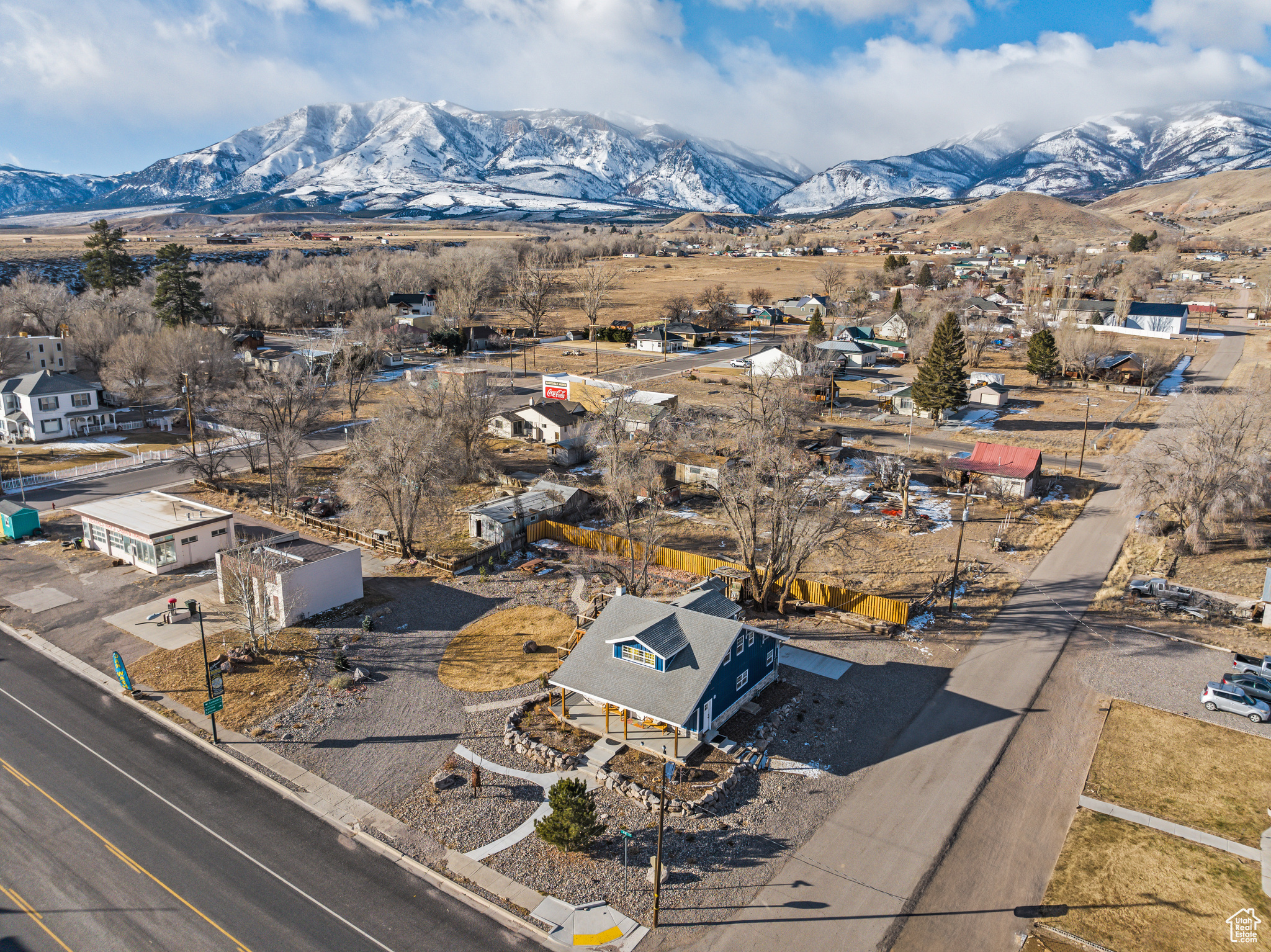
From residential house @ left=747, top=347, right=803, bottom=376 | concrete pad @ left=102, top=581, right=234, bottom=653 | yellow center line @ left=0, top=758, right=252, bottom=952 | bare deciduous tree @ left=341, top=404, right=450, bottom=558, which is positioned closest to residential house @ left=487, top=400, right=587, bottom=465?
bare deciduous tree @ left=341, top=404, right=450, bottom=558

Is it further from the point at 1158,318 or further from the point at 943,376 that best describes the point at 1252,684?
the point at 1158,318

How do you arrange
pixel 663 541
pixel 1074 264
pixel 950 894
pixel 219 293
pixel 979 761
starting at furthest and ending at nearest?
pixel 1074 264 < pixel 219 293 < pixel 663 541 < pixel 979 761 < pixel 950 894

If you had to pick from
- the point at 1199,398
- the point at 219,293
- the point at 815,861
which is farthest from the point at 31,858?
the point at 219,293

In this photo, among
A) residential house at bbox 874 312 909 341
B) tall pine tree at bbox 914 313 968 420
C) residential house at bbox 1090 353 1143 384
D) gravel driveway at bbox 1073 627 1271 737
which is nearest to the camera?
gravel driveway at bbox 1073 627 1271 737

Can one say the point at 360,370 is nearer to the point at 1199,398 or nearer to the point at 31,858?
the point at 31,858

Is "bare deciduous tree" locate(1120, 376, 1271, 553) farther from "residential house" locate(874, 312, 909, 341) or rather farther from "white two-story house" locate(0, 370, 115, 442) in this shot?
"white two-story house" locate(0, 370, 115, 442)

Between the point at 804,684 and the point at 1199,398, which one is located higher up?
the point at 1199,398

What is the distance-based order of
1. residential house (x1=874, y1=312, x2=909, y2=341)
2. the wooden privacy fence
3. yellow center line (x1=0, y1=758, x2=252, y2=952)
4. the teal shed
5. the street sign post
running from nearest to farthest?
yellow center line (x1=0, y1=758, x2=252, y2=952), the street sign post, the wooden privacy fence, the teal shed, residential house (x1=874, y1=312, x2=909, y2=341)
